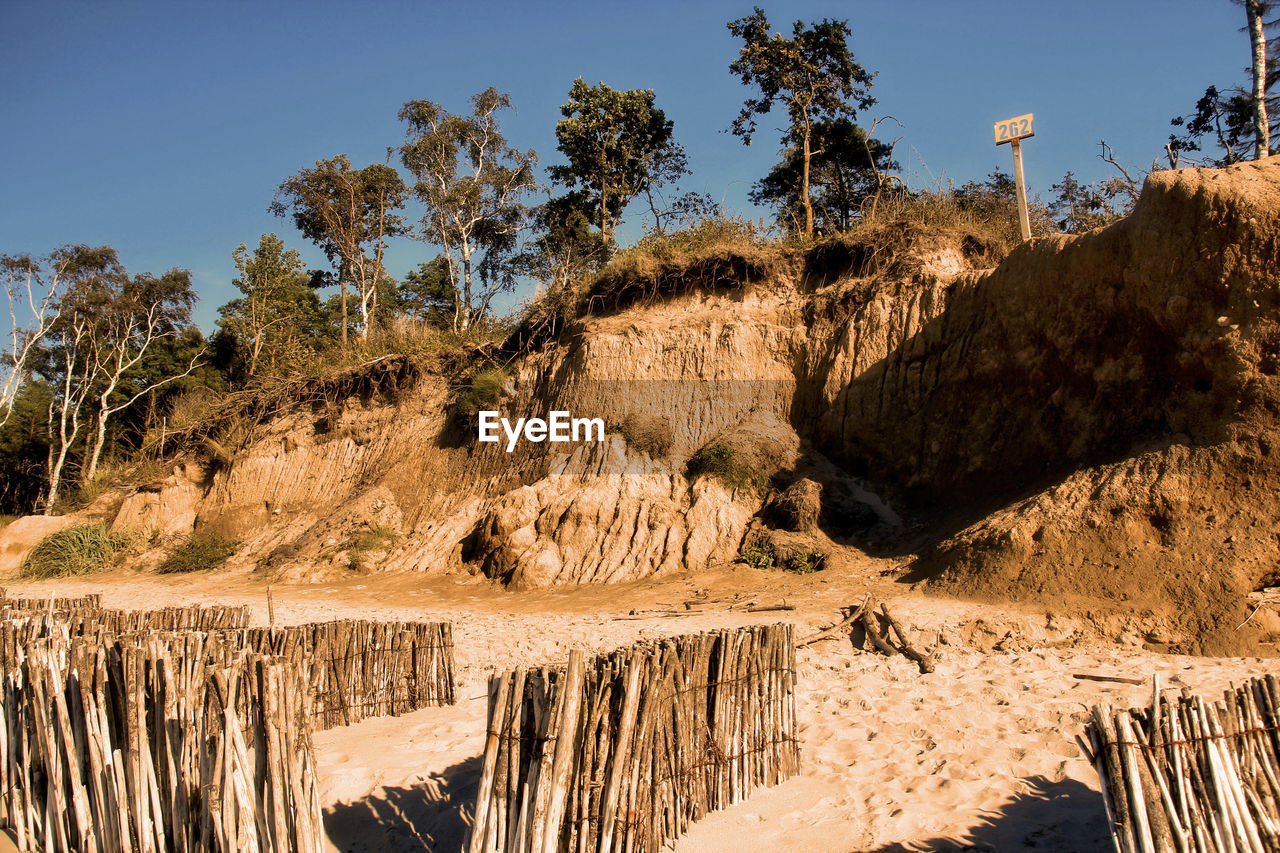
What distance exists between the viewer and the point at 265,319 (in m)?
27.1

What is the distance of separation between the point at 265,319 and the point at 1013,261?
24.1 m

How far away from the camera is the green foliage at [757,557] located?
35.7ft

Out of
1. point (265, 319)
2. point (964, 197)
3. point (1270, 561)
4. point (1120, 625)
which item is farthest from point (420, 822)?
point (265, 319)

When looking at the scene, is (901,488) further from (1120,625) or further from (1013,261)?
(1120,625)

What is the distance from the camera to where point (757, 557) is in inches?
434

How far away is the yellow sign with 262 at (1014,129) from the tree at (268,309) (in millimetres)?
21201

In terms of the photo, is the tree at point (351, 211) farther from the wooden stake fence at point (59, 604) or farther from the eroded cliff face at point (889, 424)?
the wooden stake fence at point (59, 604)

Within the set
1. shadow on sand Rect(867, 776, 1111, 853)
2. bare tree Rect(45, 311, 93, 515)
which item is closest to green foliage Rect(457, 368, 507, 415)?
shadow on sand Rect(867, 776, 1111, 853)

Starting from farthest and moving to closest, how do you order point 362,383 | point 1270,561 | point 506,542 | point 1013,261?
point 362,383
point 506,542
point 1013,261
point 1270,561

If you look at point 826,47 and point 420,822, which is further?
point 826,47

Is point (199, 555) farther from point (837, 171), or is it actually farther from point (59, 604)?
point (837, 171)

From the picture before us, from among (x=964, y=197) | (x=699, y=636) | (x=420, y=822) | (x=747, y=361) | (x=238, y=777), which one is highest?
(x=964, y=197)

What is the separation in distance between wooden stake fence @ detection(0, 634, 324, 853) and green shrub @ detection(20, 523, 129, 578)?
14956 millimetres

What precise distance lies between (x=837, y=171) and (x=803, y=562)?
14709mm
